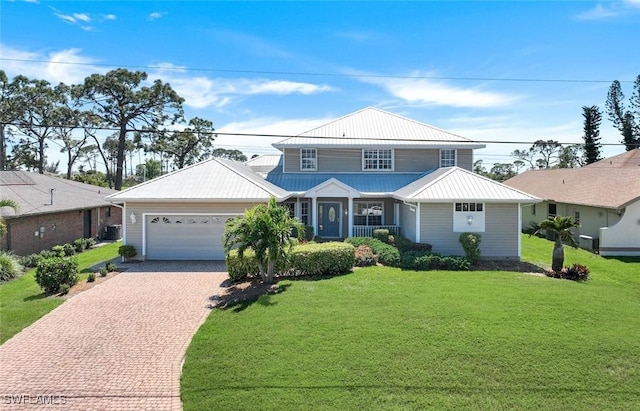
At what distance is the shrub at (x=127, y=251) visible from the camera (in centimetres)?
1650

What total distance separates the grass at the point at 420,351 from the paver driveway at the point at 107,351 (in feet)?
1.82

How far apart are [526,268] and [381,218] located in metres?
8.45

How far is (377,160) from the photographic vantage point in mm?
23062

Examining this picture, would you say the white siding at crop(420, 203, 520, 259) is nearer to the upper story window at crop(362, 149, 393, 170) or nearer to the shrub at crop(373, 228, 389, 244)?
the shrub at crop(373, 228, 389, 244)

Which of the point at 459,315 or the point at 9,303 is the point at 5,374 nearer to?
the point at 9,303

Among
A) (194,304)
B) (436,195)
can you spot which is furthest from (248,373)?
(436,195)

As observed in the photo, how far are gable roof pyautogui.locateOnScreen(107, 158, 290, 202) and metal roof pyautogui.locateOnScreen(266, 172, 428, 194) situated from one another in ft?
10.3

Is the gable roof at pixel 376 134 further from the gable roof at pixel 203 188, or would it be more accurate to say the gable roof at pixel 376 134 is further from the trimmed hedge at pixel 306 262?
the trimmed hedge at pixel 306 262

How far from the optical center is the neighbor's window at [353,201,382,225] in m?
21.9

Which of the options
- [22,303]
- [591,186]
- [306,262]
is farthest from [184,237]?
[591,186]

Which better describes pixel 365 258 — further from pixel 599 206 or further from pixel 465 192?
pixel 599 206

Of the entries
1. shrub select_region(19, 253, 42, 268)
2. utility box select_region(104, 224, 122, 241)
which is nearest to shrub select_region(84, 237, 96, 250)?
utility box select_region(104, 224, 122, 241)

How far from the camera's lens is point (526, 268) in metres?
15.2

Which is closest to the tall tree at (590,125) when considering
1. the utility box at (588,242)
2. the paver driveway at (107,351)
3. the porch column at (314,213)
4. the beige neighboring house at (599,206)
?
the beige neighboring house at (599,206)
